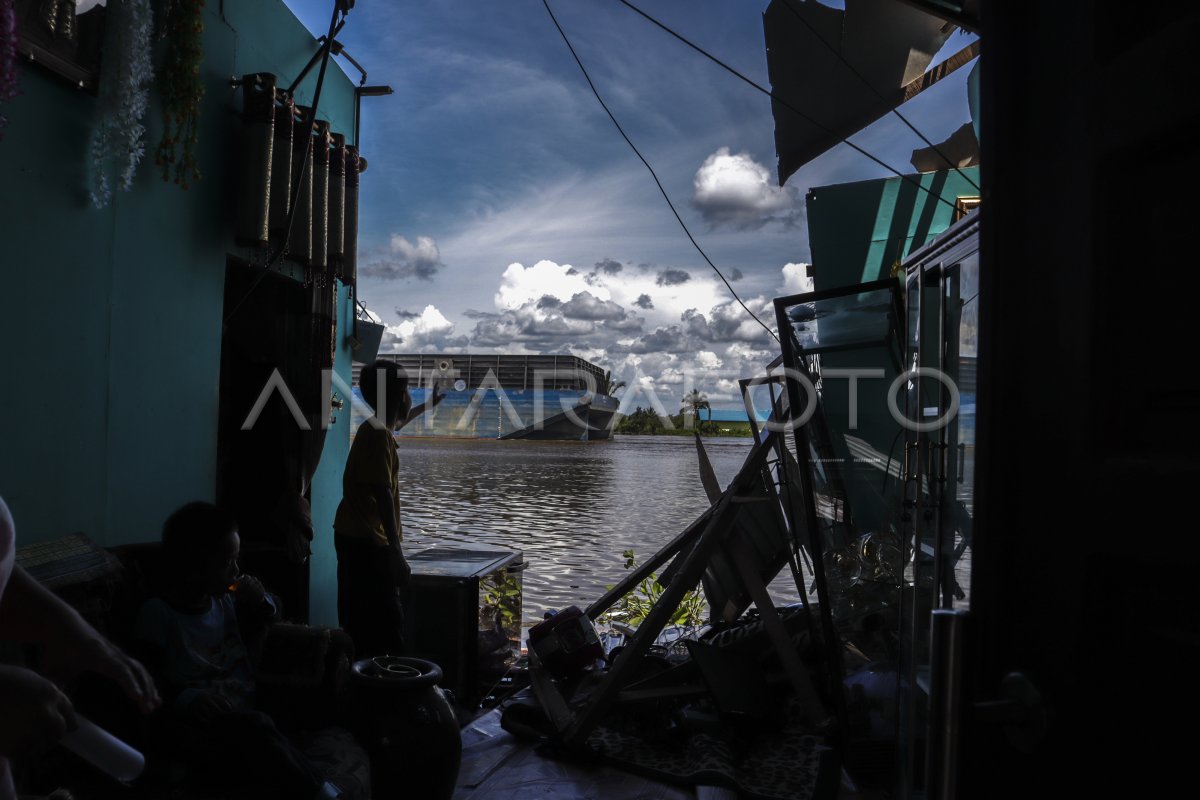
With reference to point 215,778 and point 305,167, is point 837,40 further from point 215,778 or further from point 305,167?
point 215,778

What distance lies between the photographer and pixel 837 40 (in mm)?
7293

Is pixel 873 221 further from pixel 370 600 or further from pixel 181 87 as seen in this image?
pixel 181 87

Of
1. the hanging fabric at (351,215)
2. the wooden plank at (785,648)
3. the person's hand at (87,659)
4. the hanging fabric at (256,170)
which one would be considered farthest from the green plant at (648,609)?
the person's hand at (87,659)

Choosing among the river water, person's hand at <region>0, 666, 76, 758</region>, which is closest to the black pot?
person's hand at <region>0, 666, 76, 758</region>

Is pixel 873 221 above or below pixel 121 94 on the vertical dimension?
above

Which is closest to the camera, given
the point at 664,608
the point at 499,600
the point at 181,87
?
the point at 181,87

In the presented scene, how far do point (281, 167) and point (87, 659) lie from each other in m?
3.15

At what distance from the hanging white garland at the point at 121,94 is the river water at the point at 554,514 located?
3.49 m

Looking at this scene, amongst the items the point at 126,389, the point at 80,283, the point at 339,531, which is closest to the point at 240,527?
the point at 339,531

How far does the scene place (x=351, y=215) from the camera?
455cm

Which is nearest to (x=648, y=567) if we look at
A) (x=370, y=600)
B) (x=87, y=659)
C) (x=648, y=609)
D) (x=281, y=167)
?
(x=370, y=600)

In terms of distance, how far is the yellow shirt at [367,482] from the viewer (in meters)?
3.93

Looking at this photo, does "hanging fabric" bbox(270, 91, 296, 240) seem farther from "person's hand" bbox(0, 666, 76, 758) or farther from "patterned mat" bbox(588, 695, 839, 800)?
"person's hand" bbox(0, 666, 76, 758)

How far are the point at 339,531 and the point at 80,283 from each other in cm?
155
